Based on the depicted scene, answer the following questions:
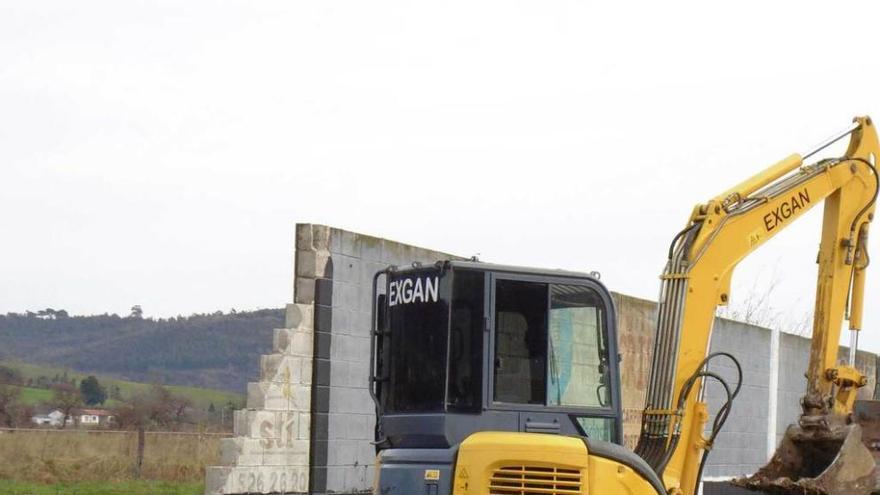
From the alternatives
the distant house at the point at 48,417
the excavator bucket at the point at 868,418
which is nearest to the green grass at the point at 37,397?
the distant house at the point at 48,417

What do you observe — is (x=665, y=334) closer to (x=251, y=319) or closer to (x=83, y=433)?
(x=83, y=433)

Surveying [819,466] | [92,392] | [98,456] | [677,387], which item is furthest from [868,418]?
[92,392]

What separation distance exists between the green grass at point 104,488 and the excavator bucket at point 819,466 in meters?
11.5

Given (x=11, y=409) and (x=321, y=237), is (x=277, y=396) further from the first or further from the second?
(x=11, y=409)

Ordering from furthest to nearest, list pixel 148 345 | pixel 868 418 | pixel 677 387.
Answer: pixel 148 345
pixel 868 418
pixel 677 387

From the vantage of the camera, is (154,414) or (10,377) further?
(10,377)

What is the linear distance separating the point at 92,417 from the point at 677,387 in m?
32.8

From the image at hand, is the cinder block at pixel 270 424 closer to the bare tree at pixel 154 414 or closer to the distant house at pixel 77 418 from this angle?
the bare tree at pixel 154 414

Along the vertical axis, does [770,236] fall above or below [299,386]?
above

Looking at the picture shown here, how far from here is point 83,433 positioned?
29.1 metres

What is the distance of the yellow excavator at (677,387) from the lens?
897 cm

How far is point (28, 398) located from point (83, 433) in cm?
1582

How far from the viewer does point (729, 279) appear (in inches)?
469

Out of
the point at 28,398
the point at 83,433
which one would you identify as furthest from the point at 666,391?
the point at 28,398
